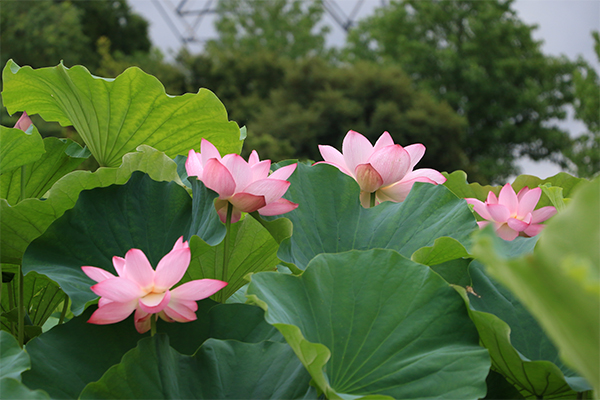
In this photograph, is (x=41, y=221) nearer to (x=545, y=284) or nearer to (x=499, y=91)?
(x=545, y=284)

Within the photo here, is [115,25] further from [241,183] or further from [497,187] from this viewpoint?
[241,183]

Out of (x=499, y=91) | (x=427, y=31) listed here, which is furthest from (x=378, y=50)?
(x=499, y=91)

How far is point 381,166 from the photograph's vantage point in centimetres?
49

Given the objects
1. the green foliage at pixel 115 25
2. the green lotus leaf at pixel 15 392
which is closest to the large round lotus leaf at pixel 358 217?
the green lotus leaf at pixel 15 392

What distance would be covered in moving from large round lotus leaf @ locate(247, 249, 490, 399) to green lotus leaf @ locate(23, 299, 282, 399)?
0.11 ft

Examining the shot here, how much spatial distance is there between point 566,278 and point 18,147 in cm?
52

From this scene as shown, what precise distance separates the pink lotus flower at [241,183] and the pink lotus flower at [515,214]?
9.6 inches

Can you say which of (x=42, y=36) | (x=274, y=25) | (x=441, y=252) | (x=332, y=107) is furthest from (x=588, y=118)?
(x=42, y=36)

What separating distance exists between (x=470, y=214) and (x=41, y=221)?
0.39 metres

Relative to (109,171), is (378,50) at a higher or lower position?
higher

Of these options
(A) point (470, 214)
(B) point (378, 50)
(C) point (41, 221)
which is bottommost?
(C) point (41, 221)

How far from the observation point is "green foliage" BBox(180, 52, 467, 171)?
29.3 ft

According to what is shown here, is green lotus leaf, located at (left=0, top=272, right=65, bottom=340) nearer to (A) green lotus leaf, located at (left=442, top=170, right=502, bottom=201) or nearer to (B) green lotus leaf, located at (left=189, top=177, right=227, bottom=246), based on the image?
(B) green lotus leaf, located at (left=189, top=177, right=227, bottom=246)

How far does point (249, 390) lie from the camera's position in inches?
12.6
